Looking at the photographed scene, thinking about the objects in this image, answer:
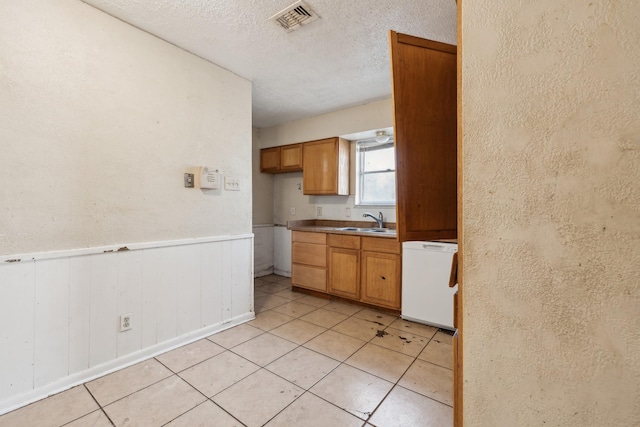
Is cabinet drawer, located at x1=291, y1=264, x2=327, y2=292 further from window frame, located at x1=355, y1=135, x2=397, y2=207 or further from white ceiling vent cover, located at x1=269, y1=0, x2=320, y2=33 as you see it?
white ceiling vent cover, located at x1=269, y1=0, x2=320, y2=33

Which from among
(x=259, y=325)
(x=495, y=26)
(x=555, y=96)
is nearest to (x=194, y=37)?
(x=495, y=26)

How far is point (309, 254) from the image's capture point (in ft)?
11.4

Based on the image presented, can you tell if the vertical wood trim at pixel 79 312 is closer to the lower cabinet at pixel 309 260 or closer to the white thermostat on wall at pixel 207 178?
the white thermostat on wall at pixel 207 178

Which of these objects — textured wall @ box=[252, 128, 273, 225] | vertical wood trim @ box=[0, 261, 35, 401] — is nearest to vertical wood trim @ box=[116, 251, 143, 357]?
vertical wood trim @ box=[0, 261, 35, 401]

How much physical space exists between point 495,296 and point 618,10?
658 mm

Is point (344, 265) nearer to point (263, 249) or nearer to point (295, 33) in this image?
point (263, 249)

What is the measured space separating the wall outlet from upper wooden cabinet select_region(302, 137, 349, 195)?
8.21 ft

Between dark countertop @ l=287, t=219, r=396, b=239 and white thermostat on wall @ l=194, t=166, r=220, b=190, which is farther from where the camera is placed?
A: dark countertop @ l=287, t=219, r=396, b=239

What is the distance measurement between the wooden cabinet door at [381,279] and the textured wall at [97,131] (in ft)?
5.39

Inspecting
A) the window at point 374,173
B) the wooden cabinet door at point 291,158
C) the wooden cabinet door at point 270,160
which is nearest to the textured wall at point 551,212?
the window at point 374,173

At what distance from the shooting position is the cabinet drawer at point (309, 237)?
11.0 ft

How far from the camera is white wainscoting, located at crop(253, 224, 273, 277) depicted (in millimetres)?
4270

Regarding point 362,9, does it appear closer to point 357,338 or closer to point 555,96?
point 555,96

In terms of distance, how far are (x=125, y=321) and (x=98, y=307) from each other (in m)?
0.21
